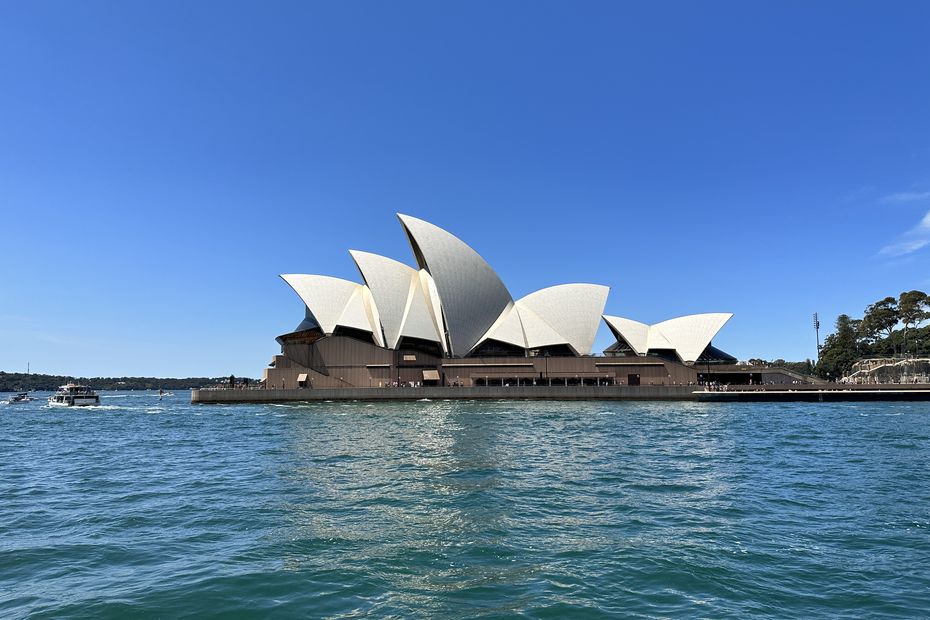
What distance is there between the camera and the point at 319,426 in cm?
2925

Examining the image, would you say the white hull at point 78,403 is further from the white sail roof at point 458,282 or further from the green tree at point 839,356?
the green tree at point 839,356

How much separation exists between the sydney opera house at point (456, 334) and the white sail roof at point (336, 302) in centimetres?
11

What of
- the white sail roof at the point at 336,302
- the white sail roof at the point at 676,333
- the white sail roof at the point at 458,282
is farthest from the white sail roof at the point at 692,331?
the white sail roof at the point at 336,302

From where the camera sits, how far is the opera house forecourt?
5862cm

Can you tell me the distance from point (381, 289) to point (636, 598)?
183ft

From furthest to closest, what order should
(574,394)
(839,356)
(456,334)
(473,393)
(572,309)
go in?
(839,356)
(572,309)
(456,334)
(473,393)
(574,394)

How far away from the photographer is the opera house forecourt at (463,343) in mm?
58625

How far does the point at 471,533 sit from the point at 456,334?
178 feet

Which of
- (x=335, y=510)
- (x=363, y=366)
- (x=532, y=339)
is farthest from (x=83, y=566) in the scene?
(x=532, y=339)

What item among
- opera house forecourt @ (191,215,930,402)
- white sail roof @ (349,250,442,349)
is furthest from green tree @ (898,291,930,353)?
white sail roof @ (349,250,442,349)

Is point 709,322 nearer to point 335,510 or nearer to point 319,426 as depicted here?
point 319,426

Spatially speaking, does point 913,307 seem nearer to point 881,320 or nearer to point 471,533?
point 881,320

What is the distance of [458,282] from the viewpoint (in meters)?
62.3

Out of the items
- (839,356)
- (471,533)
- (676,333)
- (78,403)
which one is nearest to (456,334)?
(676,333)
